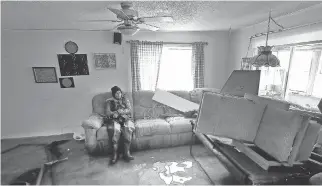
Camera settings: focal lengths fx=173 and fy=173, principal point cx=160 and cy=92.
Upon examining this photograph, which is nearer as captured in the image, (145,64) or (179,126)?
(179,126)

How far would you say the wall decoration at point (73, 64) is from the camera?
3428mm

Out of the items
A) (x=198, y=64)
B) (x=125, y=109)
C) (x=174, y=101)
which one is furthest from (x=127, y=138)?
(x=198, y=64)

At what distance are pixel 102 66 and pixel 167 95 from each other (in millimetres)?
1495

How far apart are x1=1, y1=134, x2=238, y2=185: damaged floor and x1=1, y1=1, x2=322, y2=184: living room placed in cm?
90

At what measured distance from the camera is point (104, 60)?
362cm

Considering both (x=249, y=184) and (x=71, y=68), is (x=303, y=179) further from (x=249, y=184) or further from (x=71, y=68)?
(x=71, y=68)

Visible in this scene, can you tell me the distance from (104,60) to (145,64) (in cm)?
86

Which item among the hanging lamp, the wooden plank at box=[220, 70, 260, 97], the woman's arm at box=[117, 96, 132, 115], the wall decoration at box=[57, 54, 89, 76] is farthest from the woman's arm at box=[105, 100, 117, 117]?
the hanging lamp

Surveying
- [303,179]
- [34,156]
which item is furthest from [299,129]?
[34,156]

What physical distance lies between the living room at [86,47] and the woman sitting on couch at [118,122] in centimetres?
81

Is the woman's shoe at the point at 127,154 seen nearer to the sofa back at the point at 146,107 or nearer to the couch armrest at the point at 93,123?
the couch armrest at the point at 93,123

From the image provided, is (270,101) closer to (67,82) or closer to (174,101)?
(174,101)

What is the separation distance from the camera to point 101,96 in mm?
3295

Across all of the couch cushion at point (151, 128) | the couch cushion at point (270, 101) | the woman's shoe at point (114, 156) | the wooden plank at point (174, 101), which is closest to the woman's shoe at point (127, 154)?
the woman's shoe at point (114, 156)
